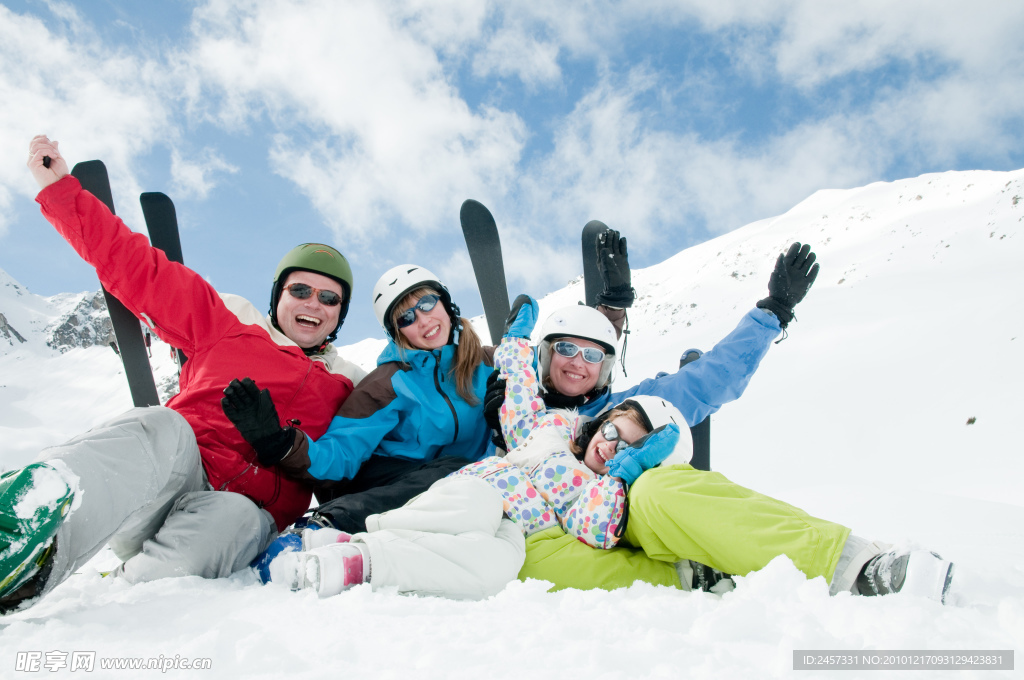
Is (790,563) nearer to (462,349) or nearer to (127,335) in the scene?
(462,349)

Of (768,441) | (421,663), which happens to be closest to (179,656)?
(421,663)

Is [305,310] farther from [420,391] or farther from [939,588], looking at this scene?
[939,588]

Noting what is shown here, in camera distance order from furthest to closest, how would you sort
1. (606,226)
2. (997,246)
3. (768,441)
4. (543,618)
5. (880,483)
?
1. (997,246)
2. (768,441)
3. (880,483)
4. (606,226)
5. (543,618)

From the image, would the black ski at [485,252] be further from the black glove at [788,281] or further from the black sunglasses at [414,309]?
the black glove at [788,281]

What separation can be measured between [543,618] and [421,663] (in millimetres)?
375

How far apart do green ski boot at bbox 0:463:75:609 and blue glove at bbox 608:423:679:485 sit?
1.80m

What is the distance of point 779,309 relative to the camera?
3383 millimetres

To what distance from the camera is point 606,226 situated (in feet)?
15.2

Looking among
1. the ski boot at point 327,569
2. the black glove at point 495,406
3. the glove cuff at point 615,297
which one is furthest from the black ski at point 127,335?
the glove cuff at point 615,297

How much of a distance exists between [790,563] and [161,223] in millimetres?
4424

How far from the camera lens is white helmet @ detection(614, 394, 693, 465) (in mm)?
2295

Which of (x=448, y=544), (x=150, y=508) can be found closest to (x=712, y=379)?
(x=448, y=544)

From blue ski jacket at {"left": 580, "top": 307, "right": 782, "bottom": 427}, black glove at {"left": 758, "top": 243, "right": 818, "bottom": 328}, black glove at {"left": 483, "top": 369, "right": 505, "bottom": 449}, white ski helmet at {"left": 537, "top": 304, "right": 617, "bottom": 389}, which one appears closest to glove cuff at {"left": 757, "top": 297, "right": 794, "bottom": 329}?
black glove at {"left": 758, "top": 243, "right": 818, "bottom": 328}

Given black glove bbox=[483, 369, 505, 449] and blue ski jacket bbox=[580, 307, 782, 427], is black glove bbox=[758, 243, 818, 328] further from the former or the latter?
black glove bbox=[483, 369, 505, 449]
